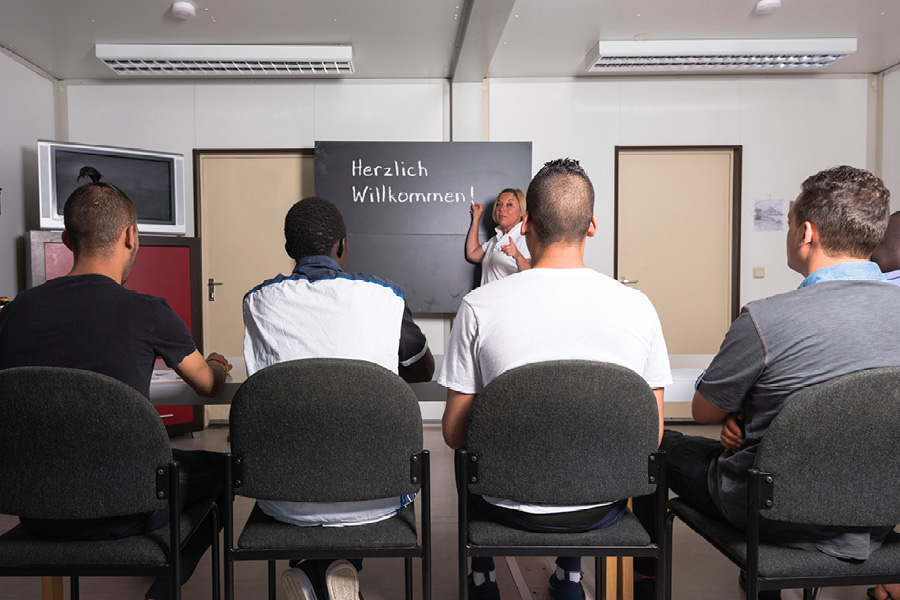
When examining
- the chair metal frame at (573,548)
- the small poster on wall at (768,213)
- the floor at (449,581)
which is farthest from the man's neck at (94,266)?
the small poster on wall at (768,213)

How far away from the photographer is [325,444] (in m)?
1.19

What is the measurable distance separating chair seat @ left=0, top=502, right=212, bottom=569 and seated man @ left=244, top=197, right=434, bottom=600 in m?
0.23

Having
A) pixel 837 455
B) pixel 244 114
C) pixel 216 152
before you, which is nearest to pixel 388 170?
pixel 244 114

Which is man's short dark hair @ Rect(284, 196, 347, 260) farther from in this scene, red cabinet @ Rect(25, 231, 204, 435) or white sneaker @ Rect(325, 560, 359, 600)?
red cabinet @ Rect(25, 231, 204, 435)

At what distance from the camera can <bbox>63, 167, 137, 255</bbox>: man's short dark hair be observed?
1.44 metres

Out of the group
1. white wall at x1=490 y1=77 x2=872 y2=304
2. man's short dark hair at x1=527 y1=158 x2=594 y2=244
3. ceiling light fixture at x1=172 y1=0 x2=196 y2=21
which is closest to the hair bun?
ceiling light fixture at x1=172 y1=0 x2=196 y2=21

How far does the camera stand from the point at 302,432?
1186mm

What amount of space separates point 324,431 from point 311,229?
556 mm

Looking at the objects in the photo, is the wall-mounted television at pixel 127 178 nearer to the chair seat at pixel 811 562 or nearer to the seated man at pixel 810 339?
the seated man at pixel 810 339

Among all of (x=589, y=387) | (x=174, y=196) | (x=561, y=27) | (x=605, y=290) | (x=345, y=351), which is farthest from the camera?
(x=174, y=196)

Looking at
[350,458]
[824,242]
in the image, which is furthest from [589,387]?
[824,242]

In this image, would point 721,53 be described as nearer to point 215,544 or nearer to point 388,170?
point 388,170

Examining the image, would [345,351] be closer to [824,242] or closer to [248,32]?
[824,242]

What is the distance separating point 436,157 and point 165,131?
203cm
